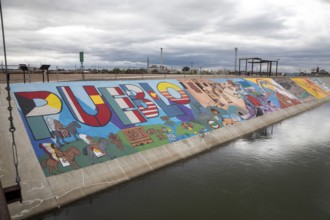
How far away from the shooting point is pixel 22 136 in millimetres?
19531

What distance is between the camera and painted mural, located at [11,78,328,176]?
20766 mm

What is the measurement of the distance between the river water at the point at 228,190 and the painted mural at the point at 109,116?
3563 millimetres

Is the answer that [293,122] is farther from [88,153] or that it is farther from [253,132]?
[88,153]

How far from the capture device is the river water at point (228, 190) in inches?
655

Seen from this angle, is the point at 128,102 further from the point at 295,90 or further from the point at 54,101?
the point at 295,90

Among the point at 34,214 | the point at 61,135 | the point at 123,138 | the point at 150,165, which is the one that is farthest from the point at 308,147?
the point at 34,214

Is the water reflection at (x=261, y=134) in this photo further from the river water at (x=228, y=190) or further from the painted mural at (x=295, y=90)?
the painted mural at (x=295, y=90)

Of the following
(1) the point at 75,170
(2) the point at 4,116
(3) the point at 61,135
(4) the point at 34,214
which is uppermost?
(2) the point at 4,116

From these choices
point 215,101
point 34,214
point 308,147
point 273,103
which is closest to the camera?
point 34,214

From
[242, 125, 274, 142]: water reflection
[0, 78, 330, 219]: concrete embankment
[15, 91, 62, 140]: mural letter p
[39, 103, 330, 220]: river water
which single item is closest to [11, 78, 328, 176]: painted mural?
[15, 91, 62, 140]: mural letter p

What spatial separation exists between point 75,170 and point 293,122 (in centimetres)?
4072

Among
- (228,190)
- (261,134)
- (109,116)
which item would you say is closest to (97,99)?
(109,116)

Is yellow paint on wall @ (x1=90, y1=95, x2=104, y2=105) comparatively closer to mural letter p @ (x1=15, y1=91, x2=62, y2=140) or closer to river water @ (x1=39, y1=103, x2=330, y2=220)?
mural letter p @ (x1=15, y1=91, x2=62, y2=140)

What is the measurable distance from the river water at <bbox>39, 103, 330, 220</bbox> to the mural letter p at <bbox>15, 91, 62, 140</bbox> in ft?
23.1
